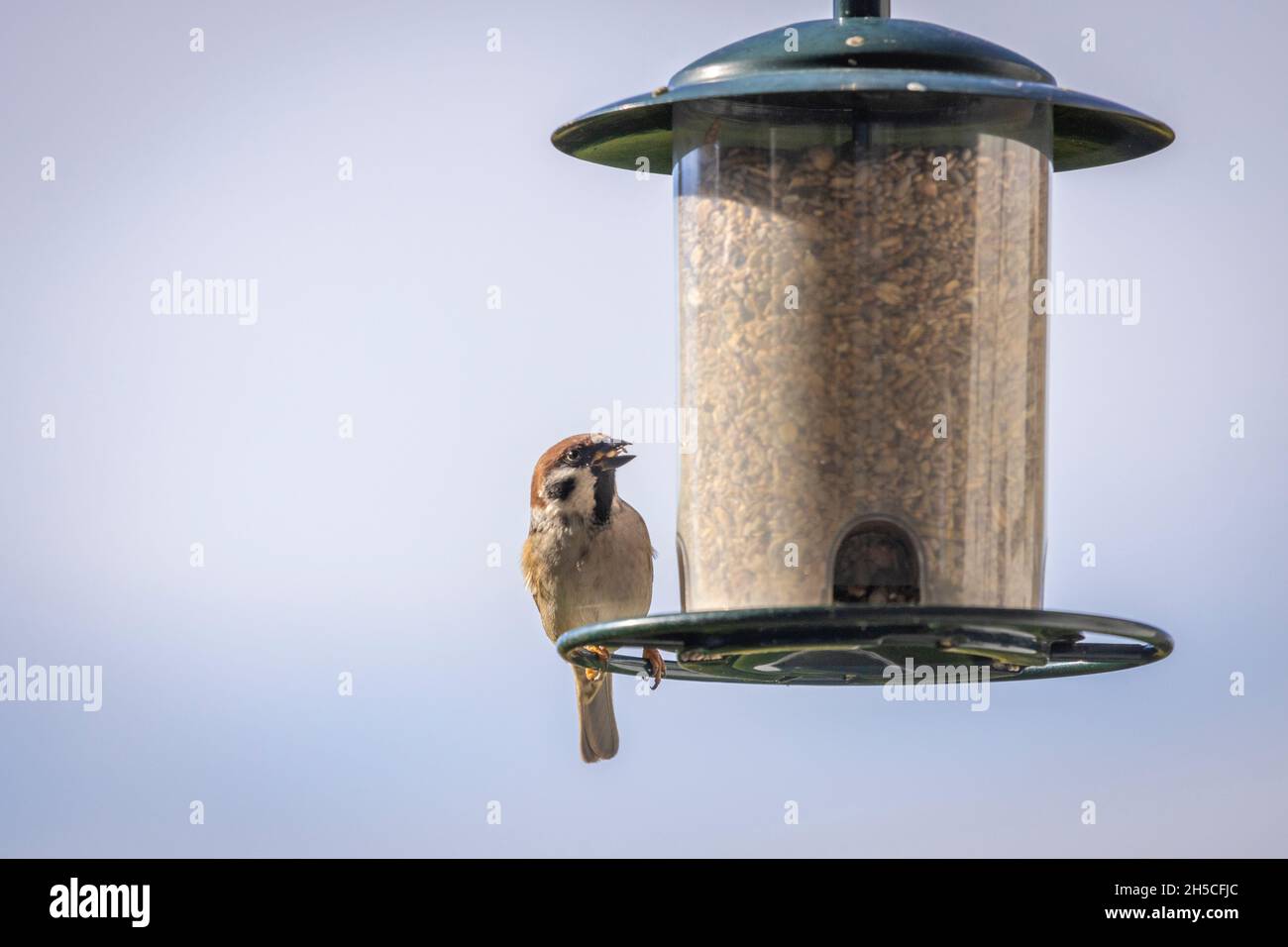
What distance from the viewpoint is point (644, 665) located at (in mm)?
6305

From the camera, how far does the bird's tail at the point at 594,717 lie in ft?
32.7

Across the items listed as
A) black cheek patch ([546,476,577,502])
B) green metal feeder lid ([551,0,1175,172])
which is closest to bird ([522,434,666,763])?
black cheek patch ([546,476,577,502])

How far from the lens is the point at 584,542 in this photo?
8055 mm

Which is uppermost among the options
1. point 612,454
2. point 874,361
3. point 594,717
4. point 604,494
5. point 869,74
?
point 869,74

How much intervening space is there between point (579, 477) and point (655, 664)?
184cm

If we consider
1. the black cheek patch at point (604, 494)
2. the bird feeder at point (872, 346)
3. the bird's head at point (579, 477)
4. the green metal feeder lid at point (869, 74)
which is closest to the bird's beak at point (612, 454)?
the bird's head at point (579, 477)

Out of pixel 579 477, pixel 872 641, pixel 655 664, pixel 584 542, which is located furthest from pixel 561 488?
pixel 872 641

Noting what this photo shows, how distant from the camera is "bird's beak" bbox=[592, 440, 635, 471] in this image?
7.71 metres

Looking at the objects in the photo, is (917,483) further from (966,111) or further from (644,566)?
(644,566)

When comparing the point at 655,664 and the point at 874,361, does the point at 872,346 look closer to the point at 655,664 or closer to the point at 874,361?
the point at 874,361

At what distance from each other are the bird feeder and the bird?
1885 millimetres

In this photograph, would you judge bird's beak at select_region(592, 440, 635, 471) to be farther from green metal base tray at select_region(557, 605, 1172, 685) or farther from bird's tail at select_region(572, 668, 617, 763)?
bird's tail at select_region(572, 668, 617, 763)

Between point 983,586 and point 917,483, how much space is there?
1.25 feet
